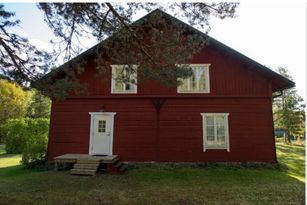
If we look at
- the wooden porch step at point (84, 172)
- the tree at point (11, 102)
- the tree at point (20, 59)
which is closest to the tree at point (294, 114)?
the wooden porch step at point (84, 172)

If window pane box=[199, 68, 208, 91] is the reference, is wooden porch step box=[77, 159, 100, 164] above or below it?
below

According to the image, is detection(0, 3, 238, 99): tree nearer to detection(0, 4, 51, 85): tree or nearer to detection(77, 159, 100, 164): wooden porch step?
detection(0, 4, 51, 85): tree

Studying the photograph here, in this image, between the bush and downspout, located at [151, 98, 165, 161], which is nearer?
downspout, located at [151, 98, 165, 161]

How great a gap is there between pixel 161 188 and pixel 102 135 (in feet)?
14.9

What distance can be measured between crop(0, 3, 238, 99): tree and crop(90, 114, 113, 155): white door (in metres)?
4.21

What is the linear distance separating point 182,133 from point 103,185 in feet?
14.1

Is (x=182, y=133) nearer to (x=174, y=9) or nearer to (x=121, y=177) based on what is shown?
(x=121, y=177)

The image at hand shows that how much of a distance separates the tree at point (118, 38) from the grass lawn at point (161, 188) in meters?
2.71

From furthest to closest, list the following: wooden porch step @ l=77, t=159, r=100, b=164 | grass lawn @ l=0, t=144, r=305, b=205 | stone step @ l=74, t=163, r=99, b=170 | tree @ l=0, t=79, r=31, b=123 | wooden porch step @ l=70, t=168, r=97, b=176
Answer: tree @ l=0, t=79, r=31, b=123 < wooden porch step @ l=77, t=159, r=100, b=164 < stone step @ l=74, t=163, r=99, b=170 < wooden porch step @ l=70, t=168, r=97, b=176 < grass lawn @ l=0, t=144, r=305, b=205

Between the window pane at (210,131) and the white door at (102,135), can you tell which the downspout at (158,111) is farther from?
the window pane at (210,131)

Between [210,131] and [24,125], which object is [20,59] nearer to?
[210,131]

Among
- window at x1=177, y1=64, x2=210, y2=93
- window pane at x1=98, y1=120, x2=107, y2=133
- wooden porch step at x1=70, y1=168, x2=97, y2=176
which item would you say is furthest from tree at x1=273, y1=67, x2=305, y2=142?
wooden porch step at x1=70, y1=168, x2=97, y2=176

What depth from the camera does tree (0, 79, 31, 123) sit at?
917 inches

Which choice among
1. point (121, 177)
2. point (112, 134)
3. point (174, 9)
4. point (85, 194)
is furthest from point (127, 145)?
point (174, 9)
